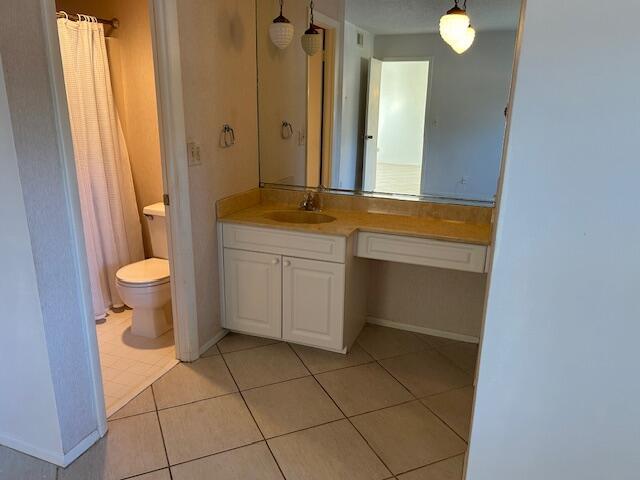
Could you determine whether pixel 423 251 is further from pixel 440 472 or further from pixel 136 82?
pixel 136 82

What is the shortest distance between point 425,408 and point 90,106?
2651 millimetres

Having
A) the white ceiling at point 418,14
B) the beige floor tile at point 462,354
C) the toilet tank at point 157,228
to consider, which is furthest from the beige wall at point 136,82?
the beige floor tile at point 462,354

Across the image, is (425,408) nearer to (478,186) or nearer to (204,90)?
(478,186)

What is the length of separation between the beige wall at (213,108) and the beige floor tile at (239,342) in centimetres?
10

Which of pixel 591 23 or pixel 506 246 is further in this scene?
pixel 506 246

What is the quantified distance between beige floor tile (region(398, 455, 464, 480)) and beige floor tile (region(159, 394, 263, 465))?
0.66m

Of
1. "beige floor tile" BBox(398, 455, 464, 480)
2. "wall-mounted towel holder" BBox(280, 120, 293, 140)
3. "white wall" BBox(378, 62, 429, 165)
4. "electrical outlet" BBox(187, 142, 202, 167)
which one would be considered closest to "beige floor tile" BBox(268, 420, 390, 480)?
"beige floor tile" BBox(398, 455, 464, 480)

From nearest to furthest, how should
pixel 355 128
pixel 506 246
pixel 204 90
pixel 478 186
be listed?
pixel 506 246 < pixel 204 90 < pixel 478 186 < pixel 355 128

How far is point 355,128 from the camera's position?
113 inches

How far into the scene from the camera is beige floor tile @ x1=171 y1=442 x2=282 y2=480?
1826 mm

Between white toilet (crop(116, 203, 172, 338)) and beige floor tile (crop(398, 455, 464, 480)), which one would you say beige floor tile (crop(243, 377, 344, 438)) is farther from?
white toilet (crop(116, 203, 172, 338))

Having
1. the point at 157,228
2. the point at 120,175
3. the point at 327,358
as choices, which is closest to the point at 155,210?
the point at 157,228

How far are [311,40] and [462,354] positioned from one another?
2.07m

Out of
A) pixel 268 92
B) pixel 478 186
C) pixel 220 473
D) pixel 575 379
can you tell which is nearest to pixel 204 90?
pixel 268 92
